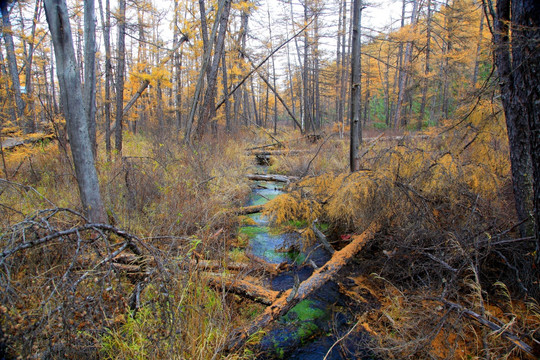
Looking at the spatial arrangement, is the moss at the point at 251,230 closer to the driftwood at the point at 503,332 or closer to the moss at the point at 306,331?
the moss at the point at 306,331

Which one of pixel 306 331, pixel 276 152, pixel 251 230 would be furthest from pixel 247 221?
pixel 276 152

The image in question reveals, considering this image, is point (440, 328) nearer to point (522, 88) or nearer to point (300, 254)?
point (522, 88)

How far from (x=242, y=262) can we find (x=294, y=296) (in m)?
1.27

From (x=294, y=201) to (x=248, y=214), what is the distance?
71.2 inches

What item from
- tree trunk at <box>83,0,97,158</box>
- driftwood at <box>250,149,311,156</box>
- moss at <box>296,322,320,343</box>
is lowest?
moss at <box>296,322,320,343</box>

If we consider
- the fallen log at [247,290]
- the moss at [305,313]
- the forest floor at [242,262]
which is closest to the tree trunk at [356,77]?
the forest floor at [242,262]

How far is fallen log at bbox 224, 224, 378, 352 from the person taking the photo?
2.28 m

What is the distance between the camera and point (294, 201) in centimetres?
461

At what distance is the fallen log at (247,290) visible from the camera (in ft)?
9.12

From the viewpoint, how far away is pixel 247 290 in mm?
2840

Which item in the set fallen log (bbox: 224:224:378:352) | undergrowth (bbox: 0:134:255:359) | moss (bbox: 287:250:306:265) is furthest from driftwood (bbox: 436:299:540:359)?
moss (bbox: 287:250:306:265)

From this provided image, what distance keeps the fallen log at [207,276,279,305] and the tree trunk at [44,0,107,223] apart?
192cm

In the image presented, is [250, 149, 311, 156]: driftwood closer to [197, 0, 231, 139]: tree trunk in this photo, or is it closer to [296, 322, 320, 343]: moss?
[197, 0, 231, 139]: tree trunk

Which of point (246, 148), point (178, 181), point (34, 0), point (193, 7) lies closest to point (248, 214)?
point (178, 181)
